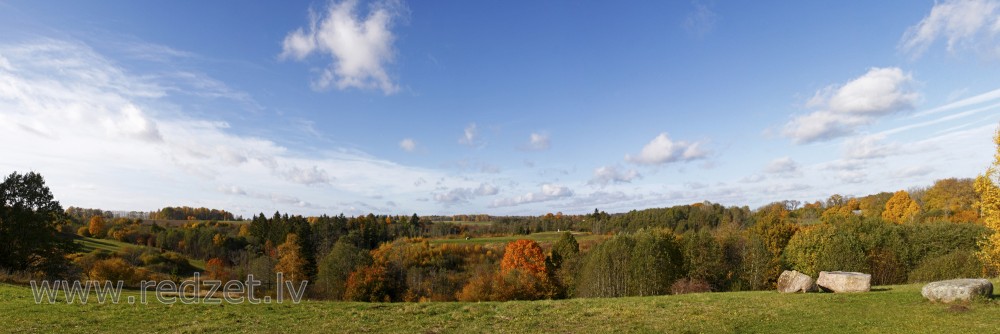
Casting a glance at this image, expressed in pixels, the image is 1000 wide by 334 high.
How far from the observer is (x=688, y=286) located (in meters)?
62.2

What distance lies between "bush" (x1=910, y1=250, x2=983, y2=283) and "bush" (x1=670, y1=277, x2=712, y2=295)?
23927 millimetres

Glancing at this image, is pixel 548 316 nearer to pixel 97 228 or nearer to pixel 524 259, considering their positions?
pixel 524 259

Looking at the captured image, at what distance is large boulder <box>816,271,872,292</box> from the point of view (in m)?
27.1

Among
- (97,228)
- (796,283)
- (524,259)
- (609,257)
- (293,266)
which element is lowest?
(293,266)

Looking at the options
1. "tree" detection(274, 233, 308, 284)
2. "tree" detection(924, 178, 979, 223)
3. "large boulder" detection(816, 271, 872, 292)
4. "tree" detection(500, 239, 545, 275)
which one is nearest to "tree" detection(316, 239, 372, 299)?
"tree" detection(274, 233, 308, 284)

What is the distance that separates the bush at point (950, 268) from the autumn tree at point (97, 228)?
197180 mm

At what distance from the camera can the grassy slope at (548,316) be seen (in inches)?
732

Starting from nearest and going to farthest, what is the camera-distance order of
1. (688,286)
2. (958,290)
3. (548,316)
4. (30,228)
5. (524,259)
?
1. (958,290)
2. (548,316)
3. (30,228)
4. (688,286)
5. (524,259)

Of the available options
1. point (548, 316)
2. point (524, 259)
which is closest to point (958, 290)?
point (548, 316)

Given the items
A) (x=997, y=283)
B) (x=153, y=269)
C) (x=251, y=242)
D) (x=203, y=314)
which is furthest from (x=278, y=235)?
(x=997, y=283)

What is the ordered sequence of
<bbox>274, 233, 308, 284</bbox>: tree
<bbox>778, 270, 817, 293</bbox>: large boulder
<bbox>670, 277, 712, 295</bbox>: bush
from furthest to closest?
1. <bbox>274, 233, 308, 284</bbox>: tree
2. <bbox>670, 277, 712, 295</bbox>: bush
3. <bbox>778, 270, 817, 293</bbox>: large boulder

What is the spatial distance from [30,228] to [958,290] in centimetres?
7611

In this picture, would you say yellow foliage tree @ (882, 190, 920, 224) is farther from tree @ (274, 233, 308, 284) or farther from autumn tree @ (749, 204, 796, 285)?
tree @ (274, 233, 308, 284)

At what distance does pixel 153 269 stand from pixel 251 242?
138ft
